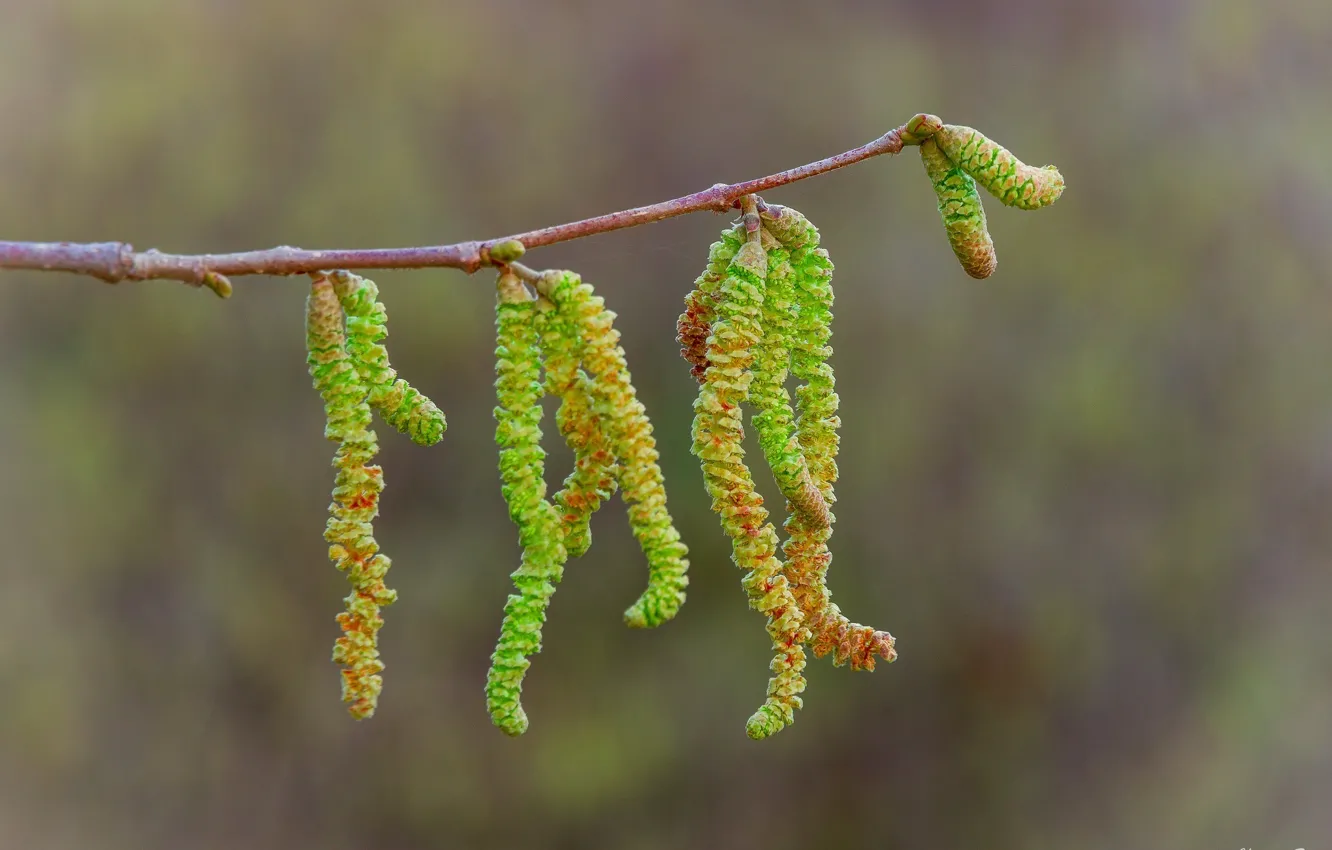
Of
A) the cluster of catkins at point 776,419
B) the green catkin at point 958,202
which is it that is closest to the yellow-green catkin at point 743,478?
the cluster of catkins at point 776,419

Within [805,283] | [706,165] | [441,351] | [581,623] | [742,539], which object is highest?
[706,165]

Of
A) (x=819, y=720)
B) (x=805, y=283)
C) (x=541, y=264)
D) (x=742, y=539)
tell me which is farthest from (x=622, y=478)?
(x=819, y=720)

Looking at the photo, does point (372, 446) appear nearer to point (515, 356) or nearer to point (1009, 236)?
point (515, 356)

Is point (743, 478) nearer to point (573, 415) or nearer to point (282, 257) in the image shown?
point (573, 415)

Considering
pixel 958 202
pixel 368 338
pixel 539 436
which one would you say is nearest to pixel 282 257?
pixel 368 338

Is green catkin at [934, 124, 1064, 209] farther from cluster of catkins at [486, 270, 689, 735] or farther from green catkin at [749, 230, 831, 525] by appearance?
cluster of catkins at [486, 270, 689, 735]

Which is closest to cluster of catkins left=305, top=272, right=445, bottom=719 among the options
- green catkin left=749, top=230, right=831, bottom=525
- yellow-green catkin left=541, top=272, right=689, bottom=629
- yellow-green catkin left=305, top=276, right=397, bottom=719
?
yellow-green catkin left=305, top=276, right=397, bottom=719
